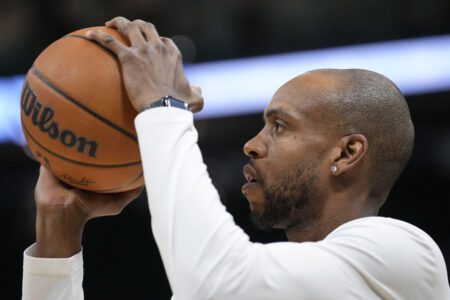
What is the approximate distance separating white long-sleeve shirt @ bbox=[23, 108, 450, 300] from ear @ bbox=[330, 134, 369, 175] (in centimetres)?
22

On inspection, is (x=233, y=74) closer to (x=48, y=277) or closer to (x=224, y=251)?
(x=48, y=277)

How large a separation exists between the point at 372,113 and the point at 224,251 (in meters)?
0.65

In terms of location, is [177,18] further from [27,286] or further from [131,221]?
[27,286]

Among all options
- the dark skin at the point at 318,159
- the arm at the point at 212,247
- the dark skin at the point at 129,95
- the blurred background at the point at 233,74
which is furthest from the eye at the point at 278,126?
the blurred background at the point at 233,74

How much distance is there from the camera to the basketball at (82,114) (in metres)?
2.03

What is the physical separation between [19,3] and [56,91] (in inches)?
150

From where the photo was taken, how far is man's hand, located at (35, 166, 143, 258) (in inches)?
91.4

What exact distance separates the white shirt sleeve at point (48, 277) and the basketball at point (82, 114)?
343mm

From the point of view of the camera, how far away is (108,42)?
2043mm

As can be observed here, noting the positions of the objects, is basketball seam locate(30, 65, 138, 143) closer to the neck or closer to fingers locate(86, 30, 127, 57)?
fingers locate(86, 30, 127, 57)

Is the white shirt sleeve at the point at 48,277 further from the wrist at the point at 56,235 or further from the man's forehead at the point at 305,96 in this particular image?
the man's forehead at the point at 305,96

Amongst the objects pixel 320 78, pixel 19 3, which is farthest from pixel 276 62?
pixel 320 78

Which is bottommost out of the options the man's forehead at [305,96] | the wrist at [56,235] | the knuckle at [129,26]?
the wrist at [56,235]

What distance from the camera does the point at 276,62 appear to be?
5.64 metres
